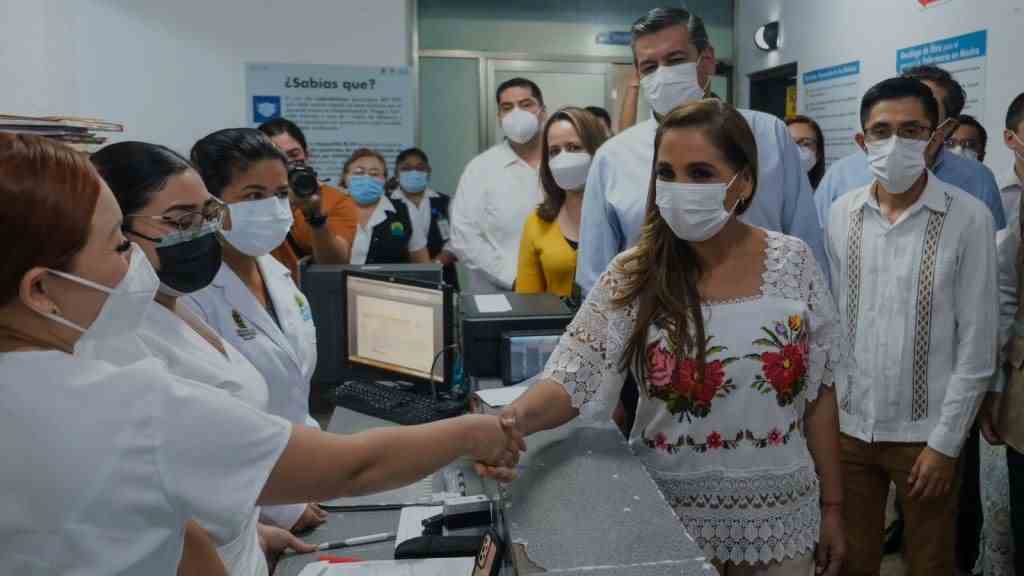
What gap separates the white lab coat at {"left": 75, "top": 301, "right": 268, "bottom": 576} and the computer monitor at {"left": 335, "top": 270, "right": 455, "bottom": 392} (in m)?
0.77

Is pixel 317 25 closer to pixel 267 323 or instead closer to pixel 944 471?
pixel 267 323

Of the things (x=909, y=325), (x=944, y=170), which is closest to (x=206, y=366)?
(x=909, y=325)

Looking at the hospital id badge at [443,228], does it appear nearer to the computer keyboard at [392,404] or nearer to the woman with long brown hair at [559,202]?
the woman with long brown hair at [559,202]

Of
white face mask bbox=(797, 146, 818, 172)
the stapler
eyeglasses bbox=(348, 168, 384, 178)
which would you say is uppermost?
white face mask bbox=(797, 146, 818, 172)

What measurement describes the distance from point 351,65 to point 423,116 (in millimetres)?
762

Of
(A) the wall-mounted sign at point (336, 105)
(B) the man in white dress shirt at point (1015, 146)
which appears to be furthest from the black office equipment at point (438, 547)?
(A) the wall-mounted sign at point (336, 105)

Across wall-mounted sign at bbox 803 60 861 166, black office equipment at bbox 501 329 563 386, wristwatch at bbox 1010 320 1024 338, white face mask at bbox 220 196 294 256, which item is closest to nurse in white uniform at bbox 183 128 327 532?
white face mask at bbox 220 196 294 256

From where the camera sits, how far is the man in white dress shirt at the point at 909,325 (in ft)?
6.23

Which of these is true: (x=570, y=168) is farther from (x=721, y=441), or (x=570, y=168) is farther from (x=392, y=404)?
(x=721, y=441)

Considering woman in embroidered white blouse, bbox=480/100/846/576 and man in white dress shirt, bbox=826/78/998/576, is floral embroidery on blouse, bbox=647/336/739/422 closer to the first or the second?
woman in embroidered white blouse, bbox=480/100/846/576

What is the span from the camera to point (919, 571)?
2.01 meters

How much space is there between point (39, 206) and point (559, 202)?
2117 mm

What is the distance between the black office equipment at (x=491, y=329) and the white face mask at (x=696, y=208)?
563 mm

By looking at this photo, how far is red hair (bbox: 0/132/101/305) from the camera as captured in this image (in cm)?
76
